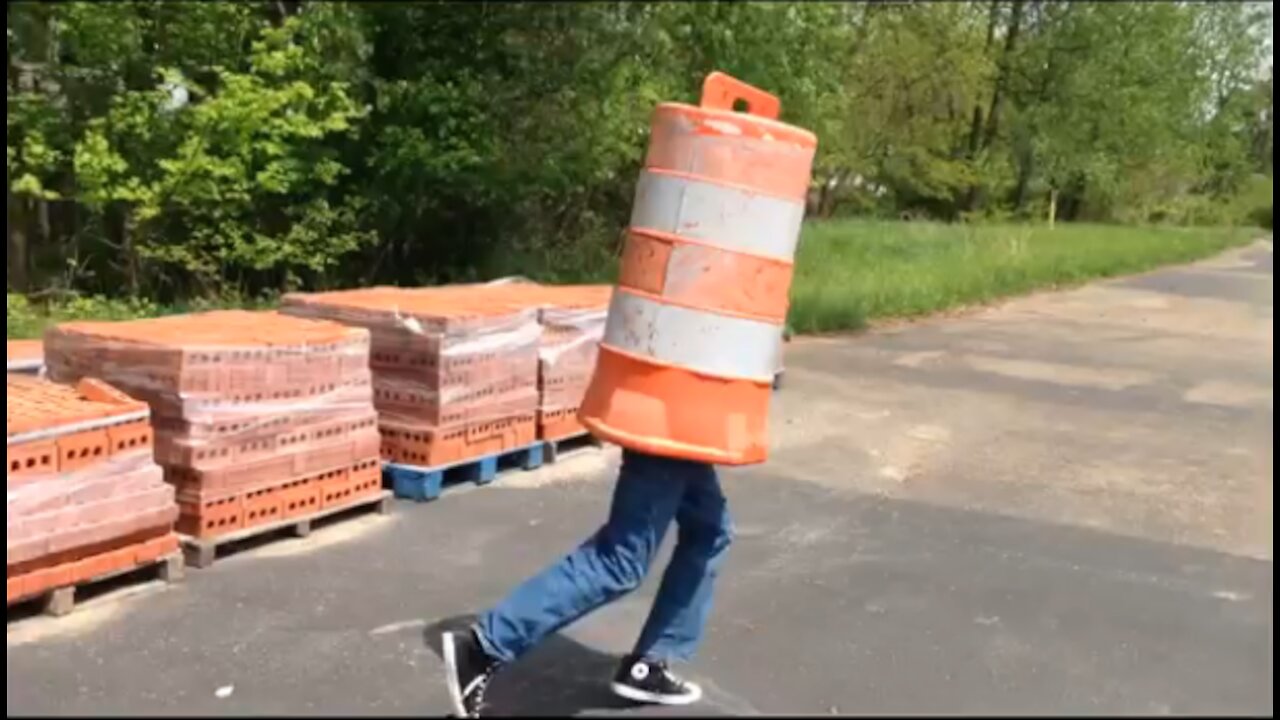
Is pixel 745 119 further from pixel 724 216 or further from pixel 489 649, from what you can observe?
pixel 489 649

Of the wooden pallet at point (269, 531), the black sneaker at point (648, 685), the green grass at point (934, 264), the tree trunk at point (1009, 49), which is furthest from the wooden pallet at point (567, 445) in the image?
the tree trunk at point (1009, 49)

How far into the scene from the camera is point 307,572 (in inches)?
232

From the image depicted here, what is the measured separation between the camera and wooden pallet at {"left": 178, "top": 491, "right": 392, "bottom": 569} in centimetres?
586

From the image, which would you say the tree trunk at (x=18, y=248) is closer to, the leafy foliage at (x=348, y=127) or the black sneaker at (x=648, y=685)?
the leafy foliage at (x=348, y=127)

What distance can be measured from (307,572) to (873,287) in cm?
1274

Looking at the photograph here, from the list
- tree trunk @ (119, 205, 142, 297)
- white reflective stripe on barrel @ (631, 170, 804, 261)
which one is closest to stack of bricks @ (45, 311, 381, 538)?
white reflective stripe on barrel @ (631, 170, 804, 261)

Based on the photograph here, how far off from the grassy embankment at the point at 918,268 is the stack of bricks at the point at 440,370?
4.83 m

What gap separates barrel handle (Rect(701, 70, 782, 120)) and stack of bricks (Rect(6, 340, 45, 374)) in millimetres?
4161

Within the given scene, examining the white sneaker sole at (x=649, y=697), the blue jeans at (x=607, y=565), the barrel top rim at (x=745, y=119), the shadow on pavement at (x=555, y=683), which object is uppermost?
the barrel top rim at (x=745, y=119)

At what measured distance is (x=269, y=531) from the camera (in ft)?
20.6

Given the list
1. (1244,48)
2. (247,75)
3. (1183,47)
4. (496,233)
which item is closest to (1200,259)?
(1183,47)

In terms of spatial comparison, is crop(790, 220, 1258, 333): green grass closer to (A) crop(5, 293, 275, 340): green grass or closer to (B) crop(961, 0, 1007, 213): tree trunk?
(B) crop(961, 0, 1007, 213): tree trunk

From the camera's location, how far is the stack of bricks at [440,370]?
7176 mm

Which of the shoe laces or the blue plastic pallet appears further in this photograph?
the blue plastic pallet
